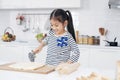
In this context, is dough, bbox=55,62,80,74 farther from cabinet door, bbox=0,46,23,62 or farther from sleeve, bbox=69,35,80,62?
cabinet door, bbox=0,46,23,62

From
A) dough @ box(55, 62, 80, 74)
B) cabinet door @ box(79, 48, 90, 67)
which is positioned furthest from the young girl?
cabinet door @ box(79, 48, 90, 67)

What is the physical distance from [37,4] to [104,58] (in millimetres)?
1289

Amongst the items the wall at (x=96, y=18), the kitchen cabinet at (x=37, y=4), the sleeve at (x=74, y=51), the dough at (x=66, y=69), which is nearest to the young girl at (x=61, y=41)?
the sleeve at (x=74, y=51)

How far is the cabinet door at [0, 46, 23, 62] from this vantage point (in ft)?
11.5

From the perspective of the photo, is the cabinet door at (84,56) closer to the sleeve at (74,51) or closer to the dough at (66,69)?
the sleeve at (74,51)

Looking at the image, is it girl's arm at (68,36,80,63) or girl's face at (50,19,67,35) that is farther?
girl's face at (50,19,67,35)

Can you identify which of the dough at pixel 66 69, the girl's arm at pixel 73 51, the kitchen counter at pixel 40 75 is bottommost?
the kitchen counter at pixel 40 75

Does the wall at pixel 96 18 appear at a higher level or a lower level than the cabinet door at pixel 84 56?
higher

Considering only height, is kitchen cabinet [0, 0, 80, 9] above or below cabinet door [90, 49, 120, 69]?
above

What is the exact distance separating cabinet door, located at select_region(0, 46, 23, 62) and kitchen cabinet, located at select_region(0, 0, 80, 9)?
2.14 ft

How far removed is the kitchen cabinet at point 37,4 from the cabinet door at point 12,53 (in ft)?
2.14

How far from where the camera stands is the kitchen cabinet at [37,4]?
3326mm

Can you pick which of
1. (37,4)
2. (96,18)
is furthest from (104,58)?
(37,4)

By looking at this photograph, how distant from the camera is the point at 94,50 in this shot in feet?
10.2
